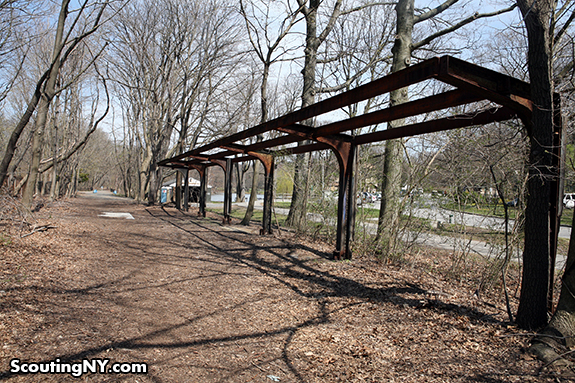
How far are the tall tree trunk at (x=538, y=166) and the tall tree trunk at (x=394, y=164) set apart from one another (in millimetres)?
3259

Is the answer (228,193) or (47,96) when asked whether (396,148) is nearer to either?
(228,193)

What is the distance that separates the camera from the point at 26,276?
16.7 ft

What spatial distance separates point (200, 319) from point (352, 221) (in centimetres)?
426

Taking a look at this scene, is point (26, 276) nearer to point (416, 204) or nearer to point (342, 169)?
point (342, 169)

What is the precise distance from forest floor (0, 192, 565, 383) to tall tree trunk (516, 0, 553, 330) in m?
0.39

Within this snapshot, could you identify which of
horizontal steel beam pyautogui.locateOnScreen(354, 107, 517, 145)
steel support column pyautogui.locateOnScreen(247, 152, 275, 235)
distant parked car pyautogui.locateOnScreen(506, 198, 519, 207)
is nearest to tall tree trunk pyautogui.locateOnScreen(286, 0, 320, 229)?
steel support column pyautogui.locateOnScreen(247, 152, 275, 235)

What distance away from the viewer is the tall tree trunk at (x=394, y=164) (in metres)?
7.23

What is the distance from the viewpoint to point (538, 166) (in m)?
3.68

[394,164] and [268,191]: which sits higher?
[394,164]

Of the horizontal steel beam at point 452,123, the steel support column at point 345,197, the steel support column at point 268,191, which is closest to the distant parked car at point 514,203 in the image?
the horizontal steel beam at point 452,123

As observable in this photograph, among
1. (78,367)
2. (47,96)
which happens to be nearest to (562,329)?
(78,367)

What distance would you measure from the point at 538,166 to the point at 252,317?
3700mm

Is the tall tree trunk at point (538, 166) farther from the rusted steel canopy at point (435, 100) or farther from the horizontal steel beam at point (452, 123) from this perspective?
the horizontal steel beam at point (452, 123)

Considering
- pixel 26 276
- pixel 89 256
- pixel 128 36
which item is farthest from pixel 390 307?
pixel 128 36
